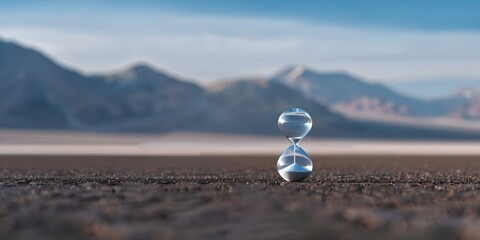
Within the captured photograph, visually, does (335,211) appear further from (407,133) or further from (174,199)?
(407,133)

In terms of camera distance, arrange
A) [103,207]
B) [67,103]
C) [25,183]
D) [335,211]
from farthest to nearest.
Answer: [67,103] < [25,183] < [103,207] < [335,211]

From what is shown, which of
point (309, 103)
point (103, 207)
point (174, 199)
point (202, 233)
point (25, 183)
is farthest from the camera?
point (309, 103)

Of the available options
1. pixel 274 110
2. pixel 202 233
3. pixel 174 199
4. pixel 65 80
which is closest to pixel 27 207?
pixel 174 199

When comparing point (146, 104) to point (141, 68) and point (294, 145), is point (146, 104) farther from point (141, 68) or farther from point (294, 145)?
point (294, 145)

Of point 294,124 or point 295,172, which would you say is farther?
point 295,172

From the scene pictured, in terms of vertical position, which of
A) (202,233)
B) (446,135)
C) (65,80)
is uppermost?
(65,80)

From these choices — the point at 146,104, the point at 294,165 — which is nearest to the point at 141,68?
the point at 146,104

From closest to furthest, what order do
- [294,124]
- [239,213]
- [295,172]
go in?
[239,213], [294,124], [295,172]

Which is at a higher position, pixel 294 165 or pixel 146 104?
pixel 146 104
